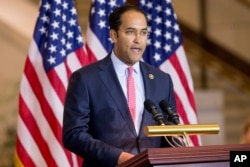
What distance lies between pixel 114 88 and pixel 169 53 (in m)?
1.74

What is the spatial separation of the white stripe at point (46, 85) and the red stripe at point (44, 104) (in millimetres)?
21

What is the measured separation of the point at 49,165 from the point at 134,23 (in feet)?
5.36

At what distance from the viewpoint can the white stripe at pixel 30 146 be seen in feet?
16.1

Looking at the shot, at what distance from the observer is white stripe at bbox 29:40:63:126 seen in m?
4.93

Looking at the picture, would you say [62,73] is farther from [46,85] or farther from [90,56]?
[90,56]

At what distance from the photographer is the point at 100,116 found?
354 cm

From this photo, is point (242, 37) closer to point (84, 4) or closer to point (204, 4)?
point (204, 4)

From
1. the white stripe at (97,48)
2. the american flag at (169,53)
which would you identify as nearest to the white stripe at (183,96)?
the american flag at (169,53)

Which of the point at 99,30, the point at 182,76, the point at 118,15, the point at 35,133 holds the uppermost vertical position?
the point at 118,15

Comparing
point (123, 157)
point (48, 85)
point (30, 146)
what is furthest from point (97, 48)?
point (123, 157)

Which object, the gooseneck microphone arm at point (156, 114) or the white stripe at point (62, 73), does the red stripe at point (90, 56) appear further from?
the gooseneck microphone arm at point (156, 114)

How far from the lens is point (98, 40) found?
5.11 m

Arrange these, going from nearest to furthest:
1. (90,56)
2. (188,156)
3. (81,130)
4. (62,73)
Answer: (188,156) < (81,130) < (62,73) < (90,56)

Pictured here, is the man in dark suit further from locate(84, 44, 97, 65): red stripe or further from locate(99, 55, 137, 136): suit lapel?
locate(84, 44, 97, 65): red stripe
